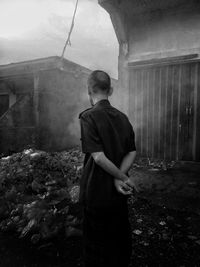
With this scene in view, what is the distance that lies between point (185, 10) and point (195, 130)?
3.08 meters

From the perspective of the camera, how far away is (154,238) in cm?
330

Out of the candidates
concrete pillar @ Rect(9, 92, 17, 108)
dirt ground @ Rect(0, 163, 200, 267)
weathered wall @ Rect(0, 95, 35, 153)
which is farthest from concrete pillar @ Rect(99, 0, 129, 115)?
concrete pillar @ Rect(9, 92, 17, 108)

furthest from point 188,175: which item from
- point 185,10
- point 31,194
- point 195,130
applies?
point 185,10

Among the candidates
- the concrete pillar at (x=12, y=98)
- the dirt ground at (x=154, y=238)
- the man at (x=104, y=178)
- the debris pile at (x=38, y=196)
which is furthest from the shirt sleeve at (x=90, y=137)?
the concrete pillar at (x=12, y=98)

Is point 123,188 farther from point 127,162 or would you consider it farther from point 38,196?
point 38,196

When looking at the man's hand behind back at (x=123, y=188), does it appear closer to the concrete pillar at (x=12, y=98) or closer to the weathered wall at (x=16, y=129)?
the weathered wall at (x=16, y=129)

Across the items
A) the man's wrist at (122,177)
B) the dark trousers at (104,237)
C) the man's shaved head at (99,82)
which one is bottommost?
the dark trousers at (104,237)

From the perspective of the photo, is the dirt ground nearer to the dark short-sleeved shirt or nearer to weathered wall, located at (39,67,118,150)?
the dark short-sleeved shirt

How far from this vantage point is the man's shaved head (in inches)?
77.6

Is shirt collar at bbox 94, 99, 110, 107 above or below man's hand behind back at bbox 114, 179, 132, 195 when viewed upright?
above

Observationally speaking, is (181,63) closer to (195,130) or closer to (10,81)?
(195,130)

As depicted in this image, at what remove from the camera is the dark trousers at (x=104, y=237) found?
76.6 inches

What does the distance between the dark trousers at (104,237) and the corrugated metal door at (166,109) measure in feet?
15.5

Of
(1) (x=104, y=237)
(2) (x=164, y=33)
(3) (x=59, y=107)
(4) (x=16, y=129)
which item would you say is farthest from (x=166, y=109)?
(4) (x=16, y=129)
